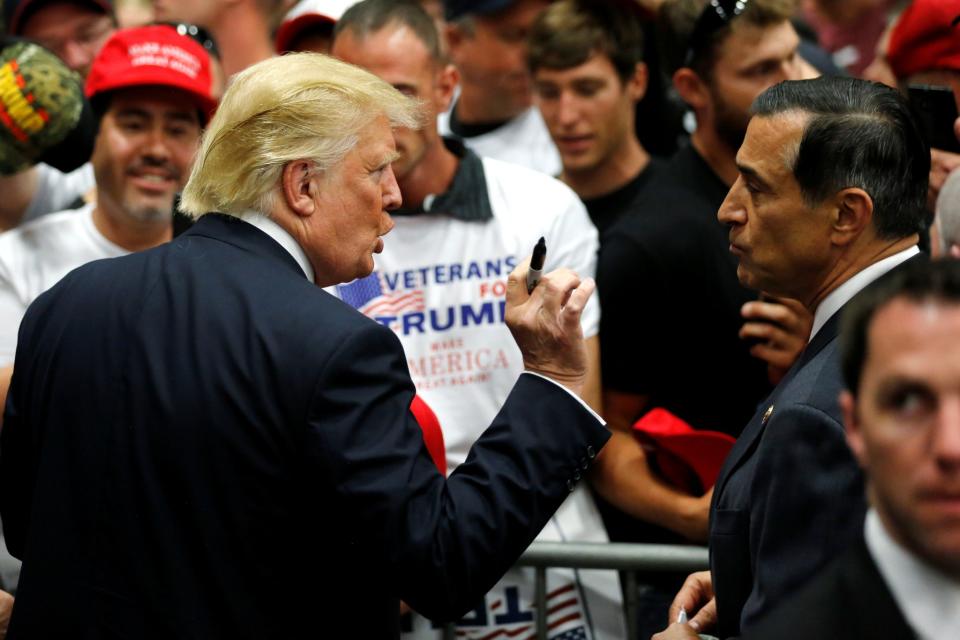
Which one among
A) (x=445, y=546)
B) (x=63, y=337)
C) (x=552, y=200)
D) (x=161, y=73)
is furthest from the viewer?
(x=161, y=73)

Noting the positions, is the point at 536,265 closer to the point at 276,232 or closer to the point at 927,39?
the point at 276,232

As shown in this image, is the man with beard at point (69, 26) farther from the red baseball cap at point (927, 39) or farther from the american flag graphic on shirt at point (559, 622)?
the red baseball cap at point (927, 39)

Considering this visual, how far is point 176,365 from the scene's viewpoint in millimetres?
2484

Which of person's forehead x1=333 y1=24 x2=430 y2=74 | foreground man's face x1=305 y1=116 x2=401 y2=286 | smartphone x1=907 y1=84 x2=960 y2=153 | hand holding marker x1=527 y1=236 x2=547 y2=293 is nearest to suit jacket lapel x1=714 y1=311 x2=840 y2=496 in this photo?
hand holding marker x1=527 y1=236 x2=547 y2=293

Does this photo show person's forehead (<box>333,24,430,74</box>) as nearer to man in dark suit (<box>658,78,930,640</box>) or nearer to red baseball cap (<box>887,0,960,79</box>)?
red baseball cap (<box>887,0,960,79</box>)

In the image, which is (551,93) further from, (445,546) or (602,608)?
(445,546)

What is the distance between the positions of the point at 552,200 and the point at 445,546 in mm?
1788

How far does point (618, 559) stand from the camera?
3.44 meters

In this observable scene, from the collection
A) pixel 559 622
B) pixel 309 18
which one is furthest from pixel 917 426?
pixel 309 18

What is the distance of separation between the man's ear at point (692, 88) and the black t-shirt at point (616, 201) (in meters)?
0.24

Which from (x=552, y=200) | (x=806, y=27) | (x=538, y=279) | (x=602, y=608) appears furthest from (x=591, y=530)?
(x=806, y=27)

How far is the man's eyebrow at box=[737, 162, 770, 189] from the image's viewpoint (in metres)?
2.81

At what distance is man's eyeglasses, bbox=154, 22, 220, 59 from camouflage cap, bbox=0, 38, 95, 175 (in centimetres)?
60

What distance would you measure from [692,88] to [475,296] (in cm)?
108
